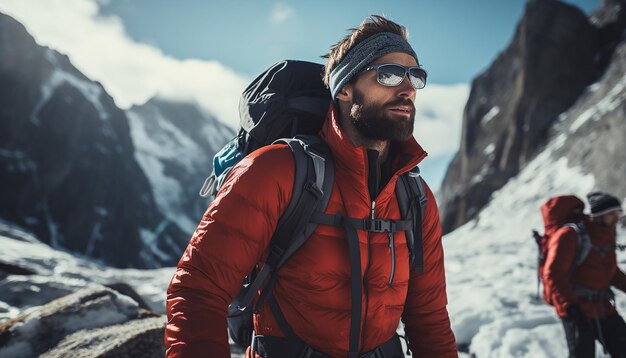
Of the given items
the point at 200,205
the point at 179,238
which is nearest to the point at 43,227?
the point at 179,238

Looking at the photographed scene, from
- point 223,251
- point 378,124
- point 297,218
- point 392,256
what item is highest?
point 378,124

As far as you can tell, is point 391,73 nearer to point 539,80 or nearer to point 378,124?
point 378,124

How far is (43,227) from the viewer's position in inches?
3410

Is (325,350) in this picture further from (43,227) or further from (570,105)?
(43,227)

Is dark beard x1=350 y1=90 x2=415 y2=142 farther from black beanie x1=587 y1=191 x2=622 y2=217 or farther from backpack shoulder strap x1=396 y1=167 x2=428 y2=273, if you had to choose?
black beanie x1=587 y1=191 x2=622 y2=217

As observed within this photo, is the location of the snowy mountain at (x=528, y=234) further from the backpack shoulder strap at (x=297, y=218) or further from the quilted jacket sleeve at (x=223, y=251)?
the quilted jacket sleeve at (x=223, y=251)

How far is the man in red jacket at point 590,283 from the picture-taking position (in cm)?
493

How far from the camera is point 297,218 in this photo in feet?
7.33

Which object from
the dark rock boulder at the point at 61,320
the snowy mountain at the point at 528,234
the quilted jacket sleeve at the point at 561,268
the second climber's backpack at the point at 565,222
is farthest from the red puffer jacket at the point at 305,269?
the snowy mountain at the point at 528,234

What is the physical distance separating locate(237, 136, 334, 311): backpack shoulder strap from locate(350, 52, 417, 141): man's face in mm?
521

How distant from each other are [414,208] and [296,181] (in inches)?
36.3

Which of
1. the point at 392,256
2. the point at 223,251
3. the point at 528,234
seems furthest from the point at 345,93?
the point at 528,234

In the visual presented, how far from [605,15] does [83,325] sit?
58634 mm

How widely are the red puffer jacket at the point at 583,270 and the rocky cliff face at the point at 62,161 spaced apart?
332 ft
